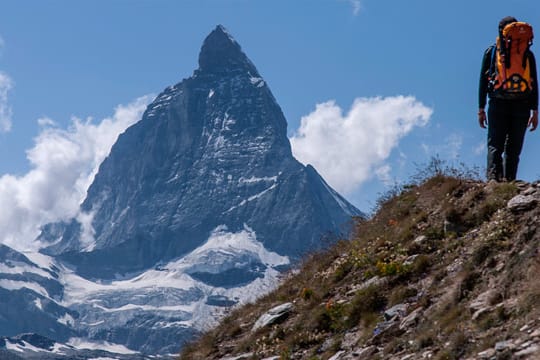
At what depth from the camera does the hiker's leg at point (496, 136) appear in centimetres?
1497

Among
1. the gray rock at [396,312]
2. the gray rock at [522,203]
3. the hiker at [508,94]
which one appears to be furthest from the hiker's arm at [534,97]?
the gray rock at [396,312]

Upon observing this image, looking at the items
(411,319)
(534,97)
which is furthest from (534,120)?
(411,319)

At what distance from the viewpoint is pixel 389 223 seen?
55.8 ft

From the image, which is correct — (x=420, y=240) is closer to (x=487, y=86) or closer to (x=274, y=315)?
(x=487, y=86)

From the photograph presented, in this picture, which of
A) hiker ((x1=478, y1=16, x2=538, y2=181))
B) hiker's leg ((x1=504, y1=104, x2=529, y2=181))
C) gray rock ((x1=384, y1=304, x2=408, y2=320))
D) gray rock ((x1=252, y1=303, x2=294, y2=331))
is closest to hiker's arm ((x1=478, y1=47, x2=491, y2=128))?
hiker ((x1=478, y1=16, x2=538, y2=181))

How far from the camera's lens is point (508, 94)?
14.6 metres

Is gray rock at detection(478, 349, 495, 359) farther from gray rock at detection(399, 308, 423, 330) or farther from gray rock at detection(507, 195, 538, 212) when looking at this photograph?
gray rock at detection(507, 195, 538, 212)

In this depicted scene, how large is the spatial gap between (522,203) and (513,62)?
111 inches

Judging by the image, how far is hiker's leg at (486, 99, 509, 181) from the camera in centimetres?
1497

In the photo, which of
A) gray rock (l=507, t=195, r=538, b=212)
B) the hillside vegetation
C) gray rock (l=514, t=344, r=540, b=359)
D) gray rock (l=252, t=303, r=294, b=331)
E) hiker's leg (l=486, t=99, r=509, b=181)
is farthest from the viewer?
gray rock (l=252, t=303, r=294, b=331)

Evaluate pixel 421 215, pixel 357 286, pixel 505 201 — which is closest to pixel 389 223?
pixel 421 215

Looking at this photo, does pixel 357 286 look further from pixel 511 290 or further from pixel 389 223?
pixel 511 290

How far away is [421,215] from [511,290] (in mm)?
4964

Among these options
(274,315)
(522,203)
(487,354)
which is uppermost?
(274,315)
